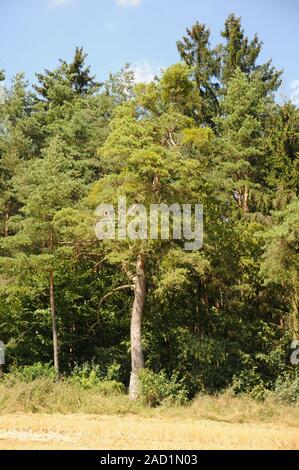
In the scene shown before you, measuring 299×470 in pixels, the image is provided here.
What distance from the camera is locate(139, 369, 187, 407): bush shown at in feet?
59.5

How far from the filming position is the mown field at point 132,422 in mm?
11227

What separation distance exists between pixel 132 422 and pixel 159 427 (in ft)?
4.36

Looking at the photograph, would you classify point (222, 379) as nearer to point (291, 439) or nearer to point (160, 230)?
point (160, 230)

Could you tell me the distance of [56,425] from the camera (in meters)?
13.3

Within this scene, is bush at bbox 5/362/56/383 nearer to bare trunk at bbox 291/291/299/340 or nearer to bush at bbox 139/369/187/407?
bush at bbox 139/369/187/407

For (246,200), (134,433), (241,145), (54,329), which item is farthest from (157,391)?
(241,145)

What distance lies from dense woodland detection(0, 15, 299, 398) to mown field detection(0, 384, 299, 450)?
271 centimetres

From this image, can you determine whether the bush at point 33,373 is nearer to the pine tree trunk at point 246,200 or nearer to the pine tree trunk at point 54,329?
the pine tree trunk at point 54,329

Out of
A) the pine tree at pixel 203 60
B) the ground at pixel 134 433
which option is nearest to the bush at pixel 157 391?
the ground at pixel 134 433

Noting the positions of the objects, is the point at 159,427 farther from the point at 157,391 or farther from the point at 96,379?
the point at 96,379

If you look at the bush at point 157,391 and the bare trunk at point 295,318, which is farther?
the bare trunk at point 295,318

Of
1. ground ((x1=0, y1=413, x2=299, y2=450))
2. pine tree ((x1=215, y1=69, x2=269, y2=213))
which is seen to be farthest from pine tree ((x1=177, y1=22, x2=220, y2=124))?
ground ((x1=0, y1=413, x2=299, y2=450))

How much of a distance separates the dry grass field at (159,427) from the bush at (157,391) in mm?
739

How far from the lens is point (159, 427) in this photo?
13461mm
